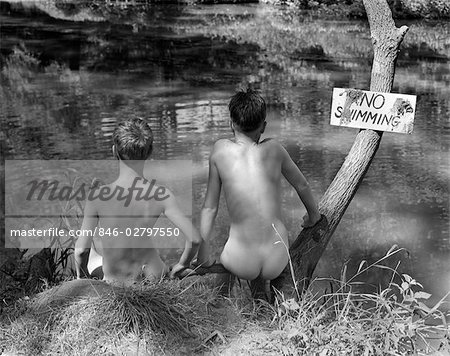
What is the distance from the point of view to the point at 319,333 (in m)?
2.37

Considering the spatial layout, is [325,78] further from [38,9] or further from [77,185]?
[38,9]

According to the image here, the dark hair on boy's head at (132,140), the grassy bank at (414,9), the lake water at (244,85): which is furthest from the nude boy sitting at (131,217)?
the grassy bank at (414,9)

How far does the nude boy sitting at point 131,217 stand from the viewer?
2.63 meters

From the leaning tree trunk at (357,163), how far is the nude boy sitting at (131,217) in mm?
599

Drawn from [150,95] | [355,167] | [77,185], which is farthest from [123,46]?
[355,167]

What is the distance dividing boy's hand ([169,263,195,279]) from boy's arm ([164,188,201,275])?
18 millimetres

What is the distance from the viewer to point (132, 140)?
8.50 feet

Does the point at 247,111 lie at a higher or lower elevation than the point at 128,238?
higher

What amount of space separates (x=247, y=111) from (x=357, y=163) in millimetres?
770

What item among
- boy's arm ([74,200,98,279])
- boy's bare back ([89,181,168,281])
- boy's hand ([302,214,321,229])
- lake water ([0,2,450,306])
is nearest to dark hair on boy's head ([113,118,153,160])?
boy's bare back ([89,181,168,281])

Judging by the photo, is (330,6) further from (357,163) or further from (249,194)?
(249,194)

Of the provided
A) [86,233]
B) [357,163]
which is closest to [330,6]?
[357,163]

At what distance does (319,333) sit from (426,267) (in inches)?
88.0

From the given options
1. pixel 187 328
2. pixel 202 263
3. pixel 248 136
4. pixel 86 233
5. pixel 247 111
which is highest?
pixel 247 111
